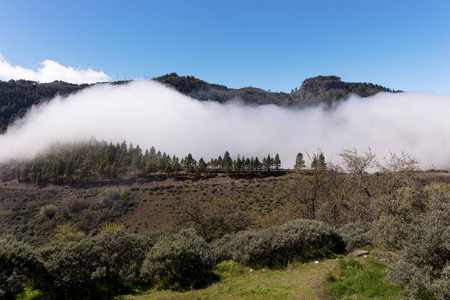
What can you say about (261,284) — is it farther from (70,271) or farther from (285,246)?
(70,271)

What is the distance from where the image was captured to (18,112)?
7781 inches

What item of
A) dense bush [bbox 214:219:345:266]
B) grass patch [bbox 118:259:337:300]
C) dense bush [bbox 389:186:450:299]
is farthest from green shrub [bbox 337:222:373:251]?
dense bush [bbox 389:186:450:299]

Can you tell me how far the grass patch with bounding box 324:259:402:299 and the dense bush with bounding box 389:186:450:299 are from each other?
37 centimetres

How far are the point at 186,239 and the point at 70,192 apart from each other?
94406 millimetres

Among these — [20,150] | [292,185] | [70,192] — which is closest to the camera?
[292,185]

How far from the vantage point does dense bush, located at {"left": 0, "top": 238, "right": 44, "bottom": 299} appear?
257 inches

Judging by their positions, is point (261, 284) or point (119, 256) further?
point (119, 256)

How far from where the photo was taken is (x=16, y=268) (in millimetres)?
7133

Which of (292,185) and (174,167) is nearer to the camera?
(292,185)

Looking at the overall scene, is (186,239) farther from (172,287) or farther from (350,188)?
(350,188)

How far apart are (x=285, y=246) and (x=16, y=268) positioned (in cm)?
1059

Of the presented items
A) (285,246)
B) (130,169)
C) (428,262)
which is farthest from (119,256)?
(130,169)

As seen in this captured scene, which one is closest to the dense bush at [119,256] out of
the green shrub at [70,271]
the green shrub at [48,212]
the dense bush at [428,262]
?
the green shrub at [70,271]

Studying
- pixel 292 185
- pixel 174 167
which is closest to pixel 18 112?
pixel 174 167
